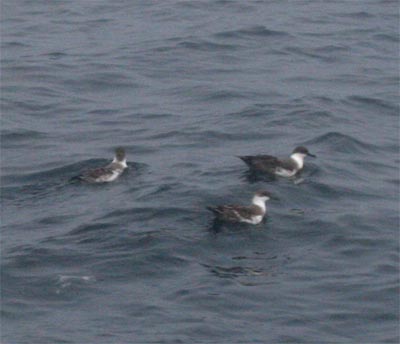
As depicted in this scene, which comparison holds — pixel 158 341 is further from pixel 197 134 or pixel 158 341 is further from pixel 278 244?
pixel 197 134

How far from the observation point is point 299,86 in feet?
112

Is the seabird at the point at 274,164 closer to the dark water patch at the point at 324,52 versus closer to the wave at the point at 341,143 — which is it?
the wave at the point at 341,143

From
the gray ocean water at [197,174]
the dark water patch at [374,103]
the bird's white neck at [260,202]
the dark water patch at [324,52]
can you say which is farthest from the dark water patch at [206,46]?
the bird's white neck at [260,202]

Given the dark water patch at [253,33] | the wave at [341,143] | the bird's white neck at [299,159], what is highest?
the dark water patch at [253,33]

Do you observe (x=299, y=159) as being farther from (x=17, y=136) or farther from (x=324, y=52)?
(x=324, y=52)

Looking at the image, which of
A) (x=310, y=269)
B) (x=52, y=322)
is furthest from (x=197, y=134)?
(x=52, y=322)

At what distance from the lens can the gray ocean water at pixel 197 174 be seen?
20.9 metres

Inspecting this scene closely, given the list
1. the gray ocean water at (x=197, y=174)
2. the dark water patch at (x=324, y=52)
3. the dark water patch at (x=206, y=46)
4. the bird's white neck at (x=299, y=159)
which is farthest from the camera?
the dark water patch at (x=206, y=46)

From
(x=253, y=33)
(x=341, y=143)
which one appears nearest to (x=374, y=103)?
(x=341, y=143)

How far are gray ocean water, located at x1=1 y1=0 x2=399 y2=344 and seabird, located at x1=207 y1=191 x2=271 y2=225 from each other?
8.4 inches

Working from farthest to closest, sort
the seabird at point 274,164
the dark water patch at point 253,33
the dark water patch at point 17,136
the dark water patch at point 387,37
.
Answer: the dark water patch at point 387,37 → the dark water patch at point 253,33 → the dark water patch at point 17,136 → the seabird at point 274,164

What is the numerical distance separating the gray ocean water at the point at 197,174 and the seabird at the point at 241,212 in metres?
0.21

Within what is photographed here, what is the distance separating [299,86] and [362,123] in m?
3.22

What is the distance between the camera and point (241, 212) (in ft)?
79.9
